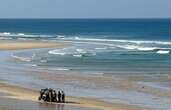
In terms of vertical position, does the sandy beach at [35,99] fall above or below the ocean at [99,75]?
below

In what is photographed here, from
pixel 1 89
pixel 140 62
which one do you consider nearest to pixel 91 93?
pixel 1 89

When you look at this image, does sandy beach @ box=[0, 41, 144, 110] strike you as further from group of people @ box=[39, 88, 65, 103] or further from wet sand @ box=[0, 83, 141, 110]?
group of people @ box=[39, 88, 65, 103]

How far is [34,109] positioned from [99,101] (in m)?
4.15

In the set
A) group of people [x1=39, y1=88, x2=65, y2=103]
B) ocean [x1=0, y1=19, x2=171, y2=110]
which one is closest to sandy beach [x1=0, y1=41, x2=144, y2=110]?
group of people [x1=39, y1=88, x2=65, y2=103]

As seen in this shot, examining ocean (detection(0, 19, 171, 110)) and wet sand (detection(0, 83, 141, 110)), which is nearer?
wet sand (detection(0, 83, 141, 110))

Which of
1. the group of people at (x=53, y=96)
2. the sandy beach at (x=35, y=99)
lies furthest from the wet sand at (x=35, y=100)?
the group of people at (x=53, y=96)

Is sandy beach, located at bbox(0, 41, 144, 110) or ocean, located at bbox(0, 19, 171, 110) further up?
ocean, located at bbox(0, 19, 171, 110)

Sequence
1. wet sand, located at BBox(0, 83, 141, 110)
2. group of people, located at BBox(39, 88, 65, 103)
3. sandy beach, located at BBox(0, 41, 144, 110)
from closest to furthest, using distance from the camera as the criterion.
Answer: wet sand, located at BBox(0, 83, 141, 110) → sandy beach, located at BBox(0, 41, 144, 110) → group of people, located at BBox(39, 88, 65, 103)

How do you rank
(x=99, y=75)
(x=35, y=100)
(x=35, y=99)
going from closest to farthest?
(x=35, y=100), (x=35, y=99), (x=99, y=75)

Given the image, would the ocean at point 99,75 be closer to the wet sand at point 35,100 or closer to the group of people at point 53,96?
the wet sand at point 35,100

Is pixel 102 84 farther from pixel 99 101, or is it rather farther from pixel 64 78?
pixel 99 101

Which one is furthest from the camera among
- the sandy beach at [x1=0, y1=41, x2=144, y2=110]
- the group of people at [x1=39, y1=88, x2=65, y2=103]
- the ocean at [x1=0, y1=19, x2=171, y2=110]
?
the ocean at [x1=0, y1=19, x2=171, y2=110]

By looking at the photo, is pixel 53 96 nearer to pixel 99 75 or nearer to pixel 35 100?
pixel 35 100

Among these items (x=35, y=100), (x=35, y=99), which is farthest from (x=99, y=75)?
(x=35, y=100)
